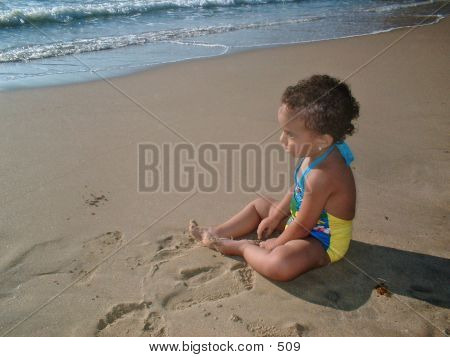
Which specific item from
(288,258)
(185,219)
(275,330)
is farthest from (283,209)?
(275,330)

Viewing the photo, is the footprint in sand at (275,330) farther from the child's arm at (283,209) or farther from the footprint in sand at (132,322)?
the child's arm at (283,209)

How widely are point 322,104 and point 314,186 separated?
15.7 inches

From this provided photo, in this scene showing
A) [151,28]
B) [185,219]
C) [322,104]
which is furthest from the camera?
[151,28]

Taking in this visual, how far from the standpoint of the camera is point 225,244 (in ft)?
7.95

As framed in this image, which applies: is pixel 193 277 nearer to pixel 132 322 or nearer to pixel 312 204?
pixel 132 322

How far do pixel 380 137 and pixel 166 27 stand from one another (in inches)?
172

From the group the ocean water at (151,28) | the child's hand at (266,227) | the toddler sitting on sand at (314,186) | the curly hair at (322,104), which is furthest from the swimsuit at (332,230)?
the ocean water at (151,28)

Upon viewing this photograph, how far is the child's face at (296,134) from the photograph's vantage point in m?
2.23

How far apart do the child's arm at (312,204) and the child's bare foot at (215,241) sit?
0.18 m

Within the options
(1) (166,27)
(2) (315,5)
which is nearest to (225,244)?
(1) (166,27)

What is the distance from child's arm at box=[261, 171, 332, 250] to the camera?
225cm

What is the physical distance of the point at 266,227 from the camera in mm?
2576

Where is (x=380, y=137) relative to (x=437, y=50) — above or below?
below

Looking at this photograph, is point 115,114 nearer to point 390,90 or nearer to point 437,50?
point 390,90
